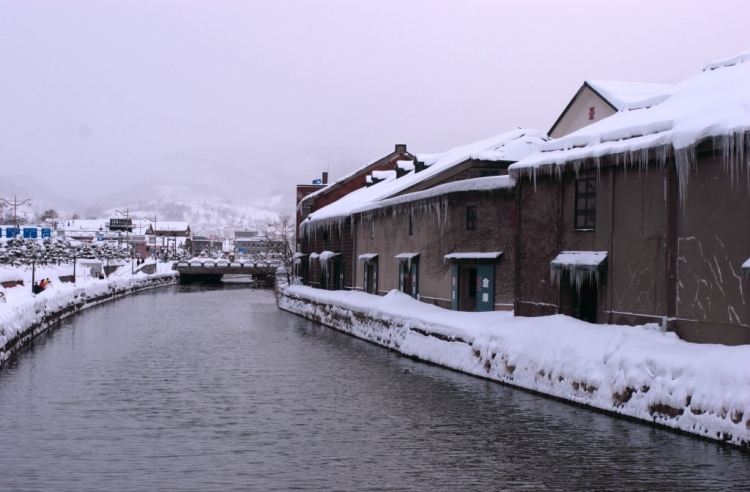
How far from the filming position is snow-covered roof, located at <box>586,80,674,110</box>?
4194 centimetres

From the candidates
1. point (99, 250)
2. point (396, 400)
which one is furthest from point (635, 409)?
point (99, 250)

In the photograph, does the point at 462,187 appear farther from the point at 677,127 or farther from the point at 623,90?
the point at 623,90

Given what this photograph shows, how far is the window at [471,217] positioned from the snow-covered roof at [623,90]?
12352 mm

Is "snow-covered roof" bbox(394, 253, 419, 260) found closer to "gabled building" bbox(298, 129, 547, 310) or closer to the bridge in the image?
"gabled building" bbox(298, 129, 547, 310)

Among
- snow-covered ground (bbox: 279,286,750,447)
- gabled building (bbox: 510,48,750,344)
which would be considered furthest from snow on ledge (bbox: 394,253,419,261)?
gabled building (bbox: 510,48,750,344)

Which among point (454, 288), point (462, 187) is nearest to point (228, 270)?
point (454, 288)

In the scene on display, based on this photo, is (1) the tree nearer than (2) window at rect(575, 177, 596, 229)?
No

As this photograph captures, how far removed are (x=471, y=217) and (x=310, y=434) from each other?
18.9 metres

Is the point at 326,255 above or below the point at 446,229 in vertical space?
below

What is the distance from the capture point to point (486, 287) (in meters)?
32.3

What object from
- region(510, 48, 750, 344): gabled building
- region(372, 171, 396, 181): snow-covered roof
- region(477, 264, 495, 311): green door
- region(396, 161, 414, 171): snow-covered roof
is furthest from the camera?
region(372, 171, 396, 181): snow-covered roof

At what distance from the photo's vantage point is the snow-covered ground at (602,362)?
15406mm

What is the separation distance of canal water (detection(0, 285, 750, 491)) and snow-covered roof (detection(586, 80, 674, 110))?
70.3 ft

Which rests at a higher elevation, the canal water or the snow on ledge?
the snow on ledge
